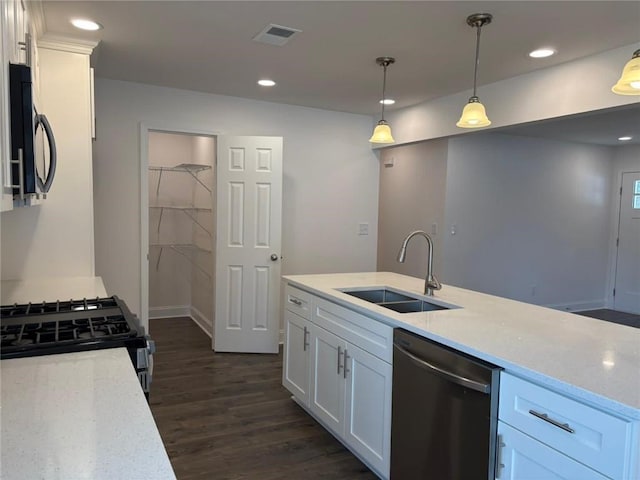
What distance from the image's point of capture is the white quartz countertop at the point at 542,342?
1.33 metres

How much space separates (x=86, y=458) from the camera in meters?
0.87

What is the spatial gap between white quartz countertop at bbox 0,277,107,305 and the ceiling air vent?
5.83 feet

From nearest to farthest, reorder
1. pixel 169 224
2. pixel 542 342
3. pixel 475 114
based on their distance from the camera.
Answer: pixel 542 342, pixel 475 114, pixel 169 224

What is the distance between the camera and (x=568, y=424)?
1.36 meters

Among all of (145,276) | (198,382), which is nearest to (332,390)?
(198,382)

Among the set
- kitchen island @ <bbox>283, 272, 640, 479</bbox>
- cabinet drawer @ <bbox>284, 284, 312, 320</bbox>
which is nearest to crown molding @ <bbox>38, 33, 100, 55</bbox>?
cabinet drawer @ <bbox>284, 284, 312, 320</bbox>

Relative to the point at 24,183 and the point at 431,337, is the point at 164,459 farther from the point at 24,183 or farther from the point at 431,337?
A: the point at 431,337

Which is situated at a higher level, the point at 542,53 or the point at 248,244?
the point at 542,53

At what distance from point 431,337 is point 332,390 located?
39.4 inches

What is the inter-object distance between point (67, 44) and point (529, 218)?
5427mm

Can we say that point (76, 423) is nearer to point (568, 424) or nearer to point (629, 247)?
point (568, 424)

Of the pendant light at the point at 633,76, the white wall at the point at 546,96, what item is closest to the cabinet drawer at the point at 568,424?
the pendant light at the point at 633,76

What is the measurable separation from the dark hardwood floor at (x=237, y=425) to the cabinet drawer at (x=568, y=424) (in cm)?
121

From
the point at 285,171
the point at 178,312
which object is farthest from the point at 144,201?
the point at 178,312
